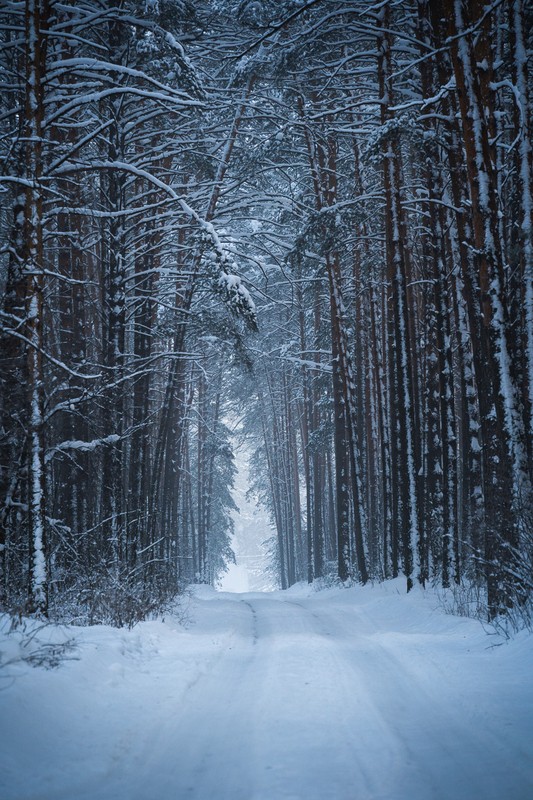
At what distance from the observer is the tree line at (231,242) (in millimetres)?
6789

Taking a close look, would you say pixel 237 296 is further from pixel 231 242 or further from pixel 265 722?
pixel 265 722

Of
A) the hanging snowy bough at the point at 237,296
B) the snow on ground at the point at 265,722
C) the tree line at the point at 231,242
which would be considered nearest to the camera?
the snow on ground at the point at 265,722

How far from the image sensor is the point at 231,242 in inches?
402

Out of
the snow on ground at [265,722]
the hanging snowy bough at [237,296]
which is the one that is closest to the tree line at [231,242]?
the hanging snowy bough at [237,296]

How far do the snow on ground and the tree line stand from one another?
61.1 inches

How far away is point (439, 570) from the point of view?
13.4 metres

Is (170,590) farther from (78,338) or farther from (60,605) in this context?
(78,338)

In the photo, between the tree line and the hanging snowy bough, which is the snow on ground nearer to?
the tree line

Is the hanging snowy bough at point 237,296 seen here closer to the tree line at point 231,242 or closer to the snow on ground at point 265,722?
the tree line at point 231,242

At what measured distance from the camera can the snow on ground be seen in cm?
284

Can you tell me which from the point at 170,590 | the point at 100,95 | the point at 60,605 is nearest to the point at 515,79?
the point at 100,95

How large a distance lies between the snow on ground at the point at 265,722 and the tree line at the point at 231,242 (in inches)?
61.1

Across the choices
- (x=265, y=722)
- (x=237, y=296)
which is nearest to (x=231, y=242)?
(x=237, y=296)

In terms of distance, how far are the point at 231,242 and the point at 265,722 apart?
8.37m
